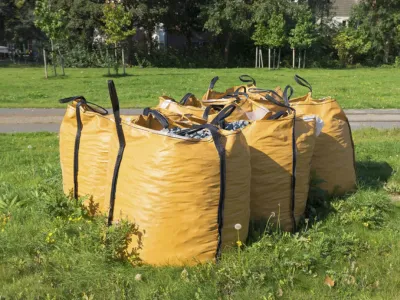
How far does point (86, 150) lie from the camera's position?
4281 mm

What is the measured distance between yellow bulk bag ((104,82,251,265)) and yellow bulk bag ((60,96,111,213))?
0.82 m

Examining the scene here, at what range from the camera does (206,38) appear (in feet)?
140

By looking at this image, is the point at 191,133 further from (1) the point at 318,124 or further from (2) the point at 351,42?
(2) the point at 351,42

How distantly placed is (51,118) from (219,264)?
28.8ft

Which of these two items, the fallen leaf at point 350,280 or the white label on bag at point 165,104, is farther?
the white label on bag at point 165,104

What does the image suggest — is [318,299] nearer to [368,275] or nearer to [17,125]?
[368,275]

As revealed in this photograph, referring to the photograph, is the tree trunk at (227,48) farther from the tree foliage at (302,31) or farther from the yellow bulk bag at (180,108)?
the yellow bulk bag at (180,108)

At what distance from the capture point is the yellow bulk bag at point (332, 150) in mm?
4855

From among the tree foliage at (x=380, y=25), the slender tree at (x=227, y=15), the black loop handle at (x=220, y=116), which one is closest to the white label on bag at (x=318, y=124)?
the black loop handle at (x=220, y=116)

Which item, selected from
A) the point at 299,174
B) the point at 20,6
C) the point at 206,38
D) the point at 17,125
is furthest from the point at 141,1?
the point at 299,174

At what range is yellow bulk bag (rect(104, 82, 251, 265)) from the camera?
10.8 feet

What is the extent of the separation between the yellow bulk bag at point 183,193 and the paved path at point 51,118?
22.4ft

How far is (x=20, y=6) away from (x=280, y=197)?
45.3 meters

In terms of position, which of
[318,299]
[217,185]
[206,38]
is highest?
[206,38]
